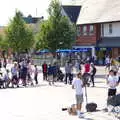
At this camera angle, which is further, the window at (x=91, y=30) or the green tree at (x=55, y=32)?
the window at (x=91, y=30)

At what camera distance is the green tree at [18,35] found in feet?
236

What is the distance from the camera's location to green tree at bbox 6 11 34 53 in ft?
236

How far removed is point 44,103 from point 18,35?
49.7m

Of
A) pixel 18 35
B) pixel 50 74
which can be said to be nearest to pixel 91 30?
pixel 18 35

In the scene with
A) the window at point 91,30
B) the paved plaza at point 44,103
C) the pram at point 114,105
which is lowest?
the paved plaza at point 44,103

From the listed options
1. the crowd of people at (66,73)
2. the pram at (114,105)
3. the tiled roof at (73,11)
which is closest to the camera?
the pram at (114,105)

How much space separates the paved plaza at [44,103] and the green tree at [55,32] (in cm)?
2807

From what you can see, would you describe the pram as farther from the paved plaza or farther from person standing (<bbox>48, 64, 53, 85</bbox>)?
person standing (<bbox>48, 64, 53, 85</bbox>)

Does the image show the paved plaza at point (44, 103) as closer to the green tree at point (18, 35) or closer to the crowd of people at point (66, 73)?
the crowd of people at point (66, 73)

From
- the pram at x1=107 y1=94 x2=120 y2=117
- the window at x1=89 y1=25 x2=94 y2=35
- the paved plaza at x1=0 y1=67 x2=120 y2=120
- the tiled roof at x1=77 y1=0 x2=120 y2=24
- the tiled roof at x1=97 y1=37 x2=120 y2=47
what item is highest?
the tiled roof at x1=77 y1=0 x2=120 y2=24

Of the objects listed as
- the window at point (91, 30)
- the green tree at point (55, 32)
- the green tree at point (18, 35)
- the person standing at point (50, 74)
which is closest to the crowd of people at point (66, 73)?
the person standing at point (50, 74)

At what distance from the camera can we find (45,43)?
198 feet

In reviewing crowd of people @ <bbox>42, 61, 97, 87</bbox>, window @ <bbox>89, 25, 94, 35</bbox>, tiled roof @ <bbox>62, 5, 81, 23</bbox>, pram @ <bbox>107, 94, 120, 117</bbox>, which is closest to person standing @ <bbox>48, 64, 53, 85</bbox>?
crowd of people @ <bbox>42, 61, 97, 87</bbox>

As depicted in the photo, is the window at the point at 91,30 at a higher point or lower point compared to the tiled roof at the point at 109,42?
higher
